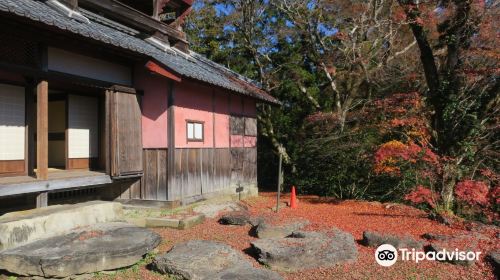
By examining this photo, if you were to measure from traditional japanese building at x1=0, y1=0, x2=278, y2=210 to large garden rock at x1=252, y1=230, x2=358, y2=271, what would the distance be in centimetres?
445

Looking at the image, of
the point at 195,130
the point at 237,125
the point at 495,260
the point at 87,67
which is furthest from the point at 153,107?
the point at 495,260

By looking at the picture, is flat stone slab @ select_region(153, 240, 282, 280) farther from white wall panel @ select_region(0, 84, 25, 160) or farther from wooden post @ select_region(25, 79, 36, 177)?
white wall panel @ select_region(0, 84, 25, 160)

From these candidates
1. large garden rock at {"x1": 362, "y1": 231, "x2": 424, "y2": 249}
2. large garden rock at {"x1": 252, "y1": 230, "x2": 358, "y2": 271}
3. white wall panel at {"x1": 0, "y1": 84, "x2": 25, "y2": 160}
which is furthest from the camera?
white wall panel at {"x1": 0, "y1": 84, "x2": 25, "y2": 160}

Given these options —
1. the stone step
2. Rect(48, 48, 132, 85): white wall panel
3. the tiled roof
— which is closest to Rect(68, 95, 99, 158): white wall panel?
Rect(48, 48, 132, 85): white wall panel

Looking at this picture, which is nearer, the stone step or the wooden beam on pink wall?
the stone step

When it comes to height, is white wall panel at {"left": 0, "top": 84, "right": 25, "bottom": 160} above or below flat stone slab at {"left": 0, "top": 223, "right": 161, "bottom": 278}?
above

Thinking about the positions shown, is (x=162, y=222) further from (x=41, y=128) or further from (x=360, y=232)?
(x=360, y=232)

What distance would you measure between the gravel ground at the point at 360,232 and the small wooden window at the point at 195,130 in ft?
8.78

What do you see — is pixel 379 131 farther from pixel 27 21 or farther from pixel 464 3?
pixel 27 21

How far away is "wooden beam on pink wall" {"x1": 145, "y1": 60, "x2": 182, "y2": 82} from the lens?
10211 mm

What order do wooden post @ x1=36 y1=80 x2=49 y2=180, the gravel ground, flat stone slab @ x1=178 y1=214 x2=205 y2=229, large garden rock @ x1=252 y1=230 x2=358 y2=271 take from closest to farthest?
the gravel ground < large garden rock @ x1=252 y1=230 x2=358 y2=271 < wooden post @ x1=36 y1=80 x2=49 y2=180 < flat stone slab @ x1=178 y1=214 x2=205 y2=229

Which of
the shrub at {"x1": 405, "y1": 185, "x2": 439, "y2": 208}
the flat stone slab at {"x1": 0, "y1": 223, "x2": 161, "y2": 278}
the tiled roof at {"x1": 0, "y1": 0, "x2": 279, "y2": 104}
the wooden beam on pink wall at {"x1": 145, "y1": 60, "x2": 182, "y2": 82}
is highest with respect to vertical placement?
the tiled roof at {"x1": 0, "y1": 0, "x2": 279, "y2": 104}

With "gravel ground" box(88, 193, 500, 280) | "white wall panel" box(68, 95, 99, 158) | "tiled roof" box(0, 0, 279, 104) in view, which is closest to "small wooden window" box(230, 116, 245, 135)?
"tiled roof" box(0, 0, 279, 104)

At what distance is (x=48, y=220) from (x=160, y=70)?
4680mm
